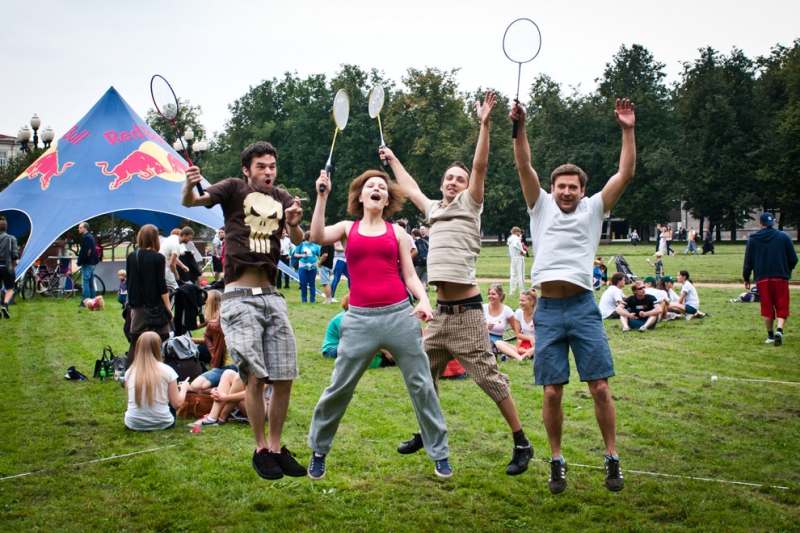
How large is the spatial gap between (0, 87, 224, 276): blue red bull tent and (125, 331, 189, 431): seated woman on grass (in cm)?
1436

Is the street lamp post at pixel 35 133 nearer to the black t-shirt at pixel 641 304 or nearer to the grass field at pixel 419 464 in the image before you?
the grass field at pixel 419 464

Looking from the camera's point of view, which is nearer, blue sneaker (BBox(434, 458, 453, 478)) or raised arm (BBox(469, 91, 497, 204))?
blue sneaker (BBox(434, 458, 453, 478))

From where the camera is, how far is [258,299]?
5.42 metres

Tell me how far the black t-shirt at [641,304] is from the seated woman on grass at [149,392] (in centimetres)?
1053

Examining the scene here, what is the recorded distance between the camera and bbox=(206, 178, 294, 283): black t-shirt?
212 inches

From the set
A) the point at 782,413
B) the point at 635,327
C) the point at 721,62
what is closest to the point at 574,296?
the point at 782,413

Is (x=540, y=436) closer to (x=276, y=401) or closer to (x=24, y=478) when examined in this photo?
(x=276, y=401)

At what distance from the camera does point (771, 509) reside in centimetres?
533

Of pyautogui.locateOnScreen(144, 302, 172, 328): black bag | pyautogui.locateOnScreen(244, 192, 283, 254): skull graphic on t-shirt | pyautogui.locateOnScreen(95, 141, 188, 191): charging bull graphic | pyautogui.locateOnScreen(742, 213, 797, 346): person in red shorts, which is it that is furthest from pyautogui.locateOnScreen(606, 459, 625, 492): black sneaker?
pyautogui.locateOnScreen(95, 141, 188, 191): charging bull graphic

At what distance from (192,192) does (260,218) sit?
1.72ft

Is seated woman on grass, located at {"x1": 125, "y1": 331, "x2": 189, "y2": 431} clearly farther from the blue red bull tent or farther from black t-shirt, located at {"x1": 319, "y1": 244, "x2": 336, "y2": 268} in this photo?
the blue red bull tent

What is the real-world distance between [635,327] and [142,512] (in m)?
12.0

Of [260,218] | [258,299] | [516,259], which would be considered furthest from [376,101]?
[516,259]

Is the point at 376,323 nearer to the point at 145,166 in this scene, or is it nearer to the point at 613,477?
the point at 613,477
